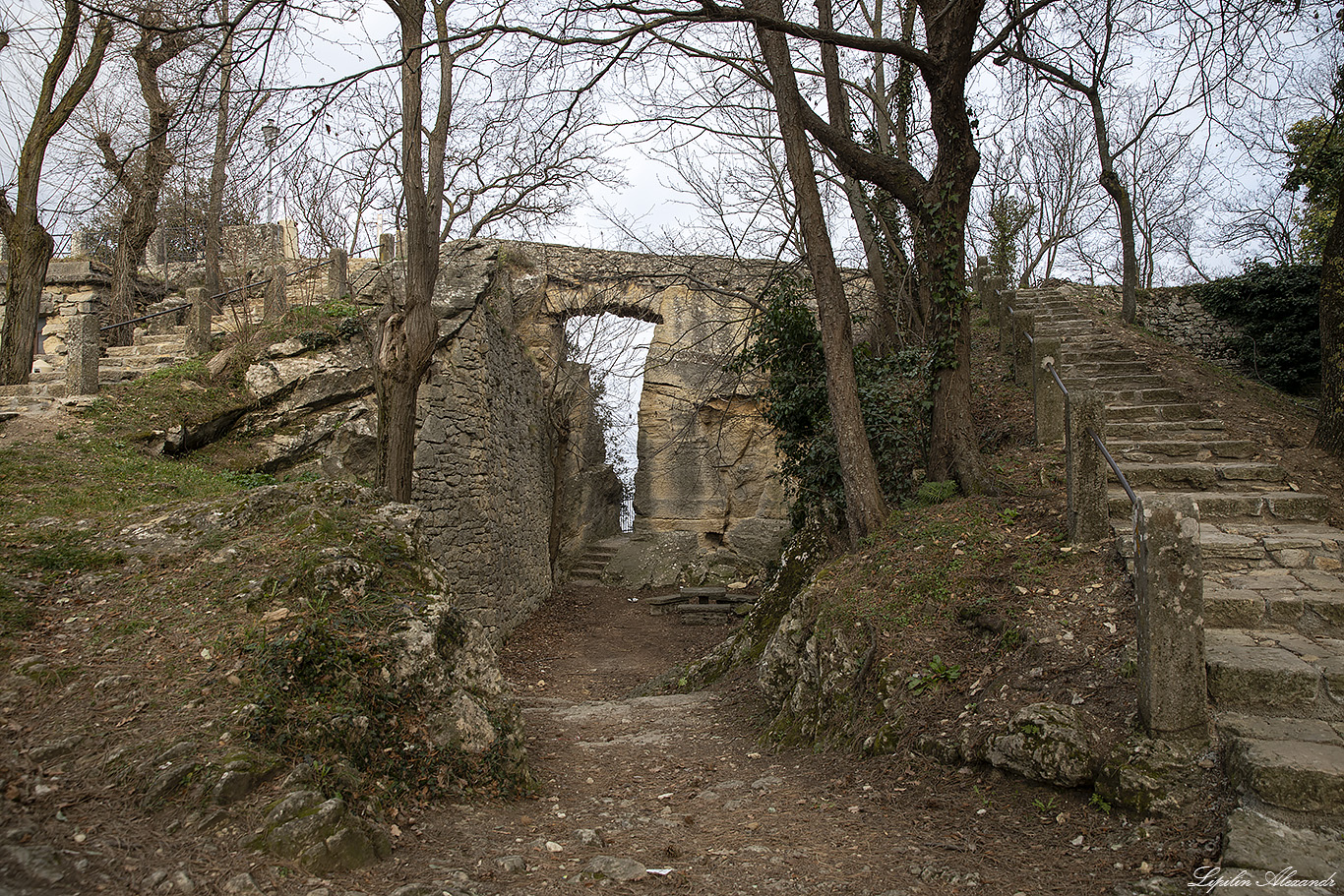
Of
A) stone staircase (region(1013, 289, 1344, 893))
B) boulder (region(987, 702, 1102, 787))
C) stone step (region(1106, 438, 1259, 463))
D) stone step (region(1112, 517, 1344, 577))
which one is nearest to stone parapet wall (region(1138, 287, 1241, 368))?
stone staircase (region(1013, 289, 1344, 893))

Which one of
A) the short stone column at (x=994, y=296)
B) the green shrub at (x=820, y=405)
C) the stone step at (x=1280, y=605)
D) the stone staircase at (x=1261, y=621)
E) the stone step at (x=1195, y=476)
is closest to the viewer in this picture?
the stone staircase at (x=1261, y=621)

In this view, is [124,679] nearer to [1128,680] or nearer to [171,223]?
[1128,680]

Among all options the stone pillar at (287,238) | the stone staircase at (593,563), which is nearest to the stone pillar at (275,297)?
the stone pillar at (287,238)

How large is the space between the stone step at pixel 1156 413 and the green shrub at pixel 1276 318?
7124mm

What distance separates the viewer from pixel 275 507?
18.3 ft

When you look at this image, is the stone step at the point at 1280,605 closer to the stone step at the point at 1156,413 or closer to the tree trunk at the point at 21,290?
the stone step at the point at 1156,413

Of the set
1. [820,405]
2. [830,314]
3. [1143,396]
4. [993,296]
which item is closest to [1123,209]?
[993,296]

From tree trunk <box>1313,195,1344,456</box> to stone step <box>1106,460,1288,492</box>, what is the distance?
2.34ft

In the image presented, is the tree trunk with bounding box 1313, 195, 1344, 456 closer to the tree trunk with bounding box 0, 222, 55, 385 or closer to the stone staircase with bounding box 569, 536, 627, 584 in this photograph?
the stone staircase with bounding box 569, 536, 627, 584

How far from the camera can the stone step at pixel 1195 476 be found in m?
6.08

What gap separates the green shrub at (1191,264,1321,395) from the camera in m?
12.7

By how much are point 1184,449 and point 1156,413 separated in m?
1.06

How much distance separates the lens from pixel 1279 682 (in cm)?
361

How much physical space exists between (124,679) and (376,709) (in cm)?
126
